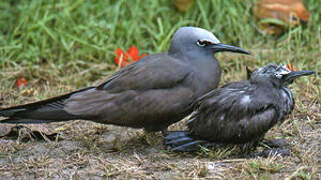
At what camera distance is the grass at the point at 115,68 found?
3719 mm

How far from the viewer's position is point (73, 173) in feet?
12.1

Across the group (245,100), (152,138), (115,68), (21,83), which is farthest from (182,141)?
(21,83)

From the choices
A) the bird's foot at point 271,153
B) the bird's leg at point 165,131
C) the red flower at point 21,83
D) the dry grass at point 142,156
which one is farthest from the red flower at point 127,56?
the bird's foot at point 271,153

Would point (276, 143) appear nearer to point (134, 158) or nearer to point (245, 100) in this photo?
point (245, 100)

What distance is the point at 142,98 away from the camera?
162 inches

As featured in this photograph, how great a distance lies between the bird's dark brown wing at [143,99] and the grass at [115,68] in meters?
0.29

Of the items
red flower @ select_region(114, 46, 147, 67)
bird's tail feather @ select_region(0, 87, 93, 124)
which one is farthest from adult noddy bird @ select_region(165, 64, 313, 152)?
red flower @ select_region(114, 46, 147, 67)

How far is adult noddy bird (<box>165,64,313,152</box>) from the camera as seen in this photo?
12.7ft

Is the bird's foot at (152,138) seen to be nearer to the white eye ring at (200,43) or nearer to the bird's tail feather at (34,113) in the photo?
the bird's tail feather at (34,113)

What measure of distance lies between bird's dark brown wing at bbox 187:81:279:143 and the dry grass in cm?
16

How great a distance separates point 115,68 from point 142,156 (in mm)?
2070

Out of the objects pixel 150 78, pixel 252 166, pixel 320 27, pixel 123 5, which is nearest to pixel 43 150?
pixel 150 78

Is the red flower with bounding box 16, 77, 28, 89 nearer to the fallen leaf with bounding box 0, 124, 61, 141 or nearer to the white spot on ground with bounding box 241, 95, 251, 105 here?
the fallen leaf with bounding box 0, 124, 61, 141

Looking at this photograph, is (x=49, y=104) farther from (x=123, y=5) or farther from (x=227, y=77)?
(x=123, y=5)
